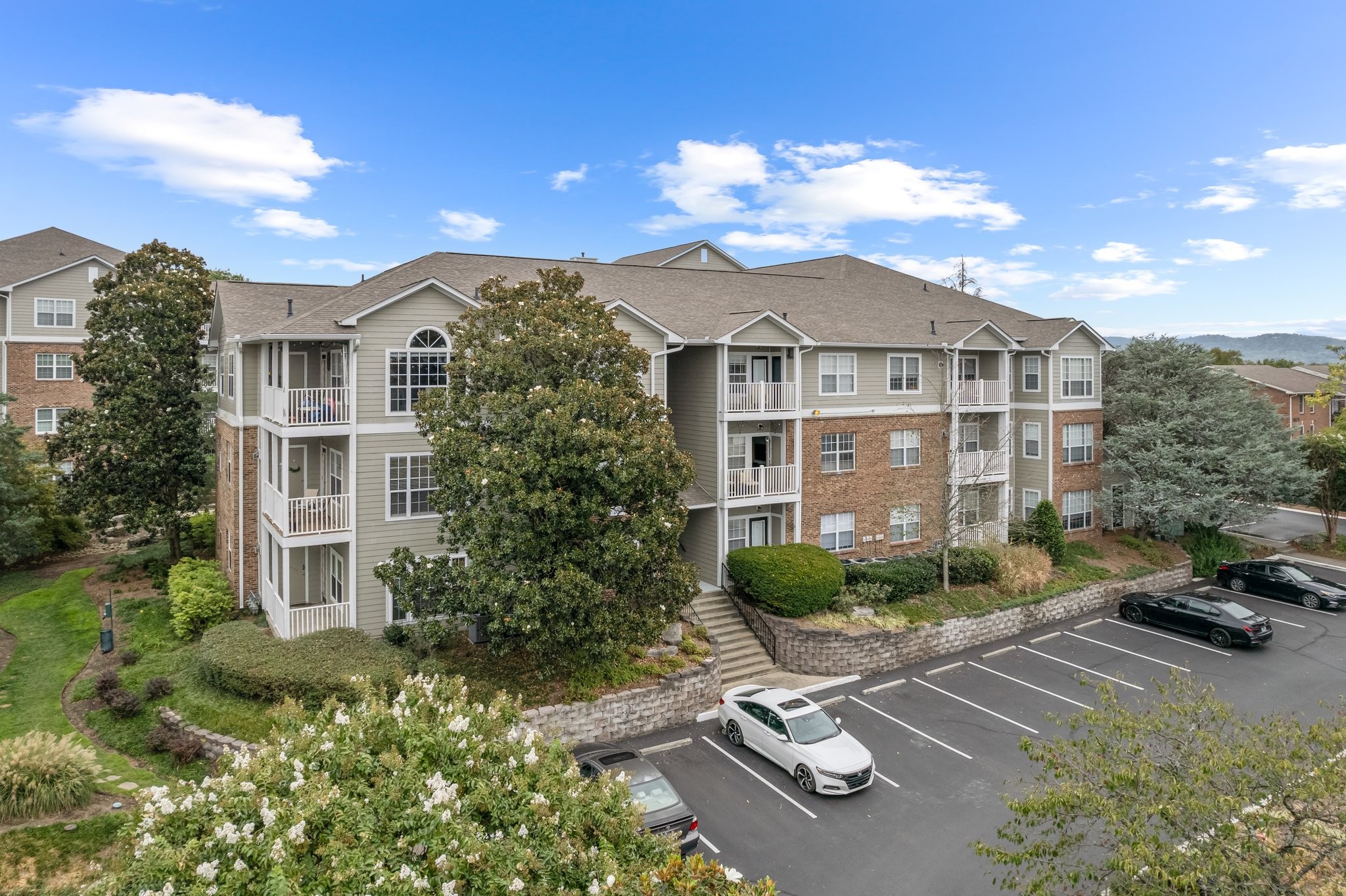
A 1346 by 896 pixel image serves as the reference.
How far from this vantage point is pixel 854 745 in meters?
15.2

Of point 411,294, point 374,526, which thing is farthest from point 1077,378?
point 374,526

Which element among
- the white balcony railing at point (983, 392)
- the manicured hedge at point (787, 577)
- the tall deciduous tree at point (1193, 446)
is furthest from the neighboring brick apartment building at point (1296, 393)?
the manicured hedge at point (787, 577)

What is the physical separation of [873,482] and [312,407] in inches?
693

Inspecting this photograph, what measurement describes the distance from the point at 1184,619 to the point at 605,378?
19.6 meters

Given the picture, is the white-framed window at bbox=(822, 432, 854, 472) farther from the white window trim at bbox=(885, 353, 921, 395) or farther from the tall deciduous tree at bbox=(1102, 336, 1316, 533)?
the tall deciduous tree at bbox=(1102, 336, 1316, 533)

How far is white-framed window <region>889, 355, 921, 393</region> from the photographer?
26.9 m

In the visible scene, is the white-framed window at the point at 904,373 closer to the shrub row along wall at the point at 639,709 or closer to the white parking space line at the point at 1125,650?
the white parking space line at the point at 1125,650

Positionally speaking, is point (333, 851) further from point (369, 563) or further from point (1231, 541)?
point (1231, 541)

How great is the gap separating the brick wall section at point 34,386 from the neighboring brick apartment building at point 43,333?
0.03m

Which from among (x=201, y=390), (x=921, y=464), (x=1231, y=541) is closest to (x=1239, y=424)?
(x=1231, y=541)

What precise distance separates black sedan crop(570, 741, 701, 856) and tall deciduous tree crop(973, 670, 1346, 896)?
197 inches

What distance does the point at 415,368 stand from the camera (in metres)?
19.2

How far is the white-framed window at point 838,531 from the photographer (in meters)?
25.5

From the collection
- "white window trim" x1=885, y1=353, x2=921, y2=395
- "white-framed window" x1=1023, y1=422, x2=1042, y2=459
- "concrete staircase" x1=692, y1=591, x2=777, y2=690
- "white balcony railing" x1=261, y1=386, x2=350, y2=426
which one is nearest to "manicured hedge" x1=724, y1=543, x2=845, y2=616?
"concrete staircase" x1=692, y1=591, x2=777, y2=690
